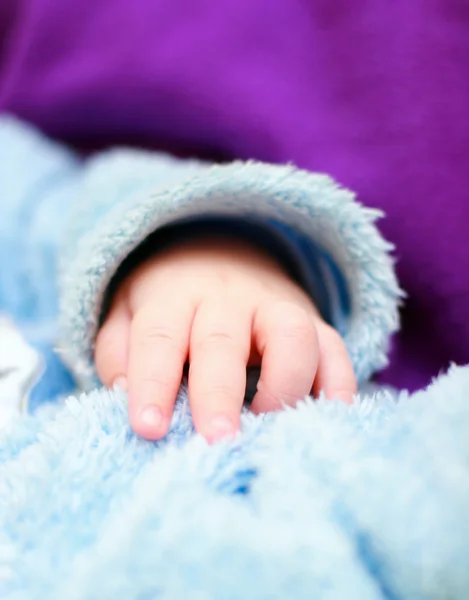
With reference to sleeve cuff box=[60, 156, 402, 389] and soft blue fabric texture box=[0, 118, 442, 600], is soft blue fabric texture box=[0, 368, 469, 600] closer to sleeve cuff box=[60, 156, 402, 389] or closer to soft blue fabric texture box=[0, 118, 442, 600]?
soft blue fabric texture box=[0, 118, 442, 600]

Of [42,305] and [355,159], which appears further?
[42,305]

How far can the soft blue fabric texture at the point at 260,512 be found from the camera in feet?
0.72

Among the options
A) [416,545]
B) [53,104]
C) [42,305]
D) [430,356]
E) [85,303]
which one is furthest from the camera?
[53,104]

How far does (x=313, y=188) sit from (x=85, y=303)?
18cm

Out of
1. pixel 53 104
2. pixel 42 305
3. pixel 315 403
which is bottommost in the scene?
pixel 42 305

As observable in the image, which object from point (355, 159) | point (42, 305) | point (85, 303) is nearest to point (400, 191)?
point (355, 159)

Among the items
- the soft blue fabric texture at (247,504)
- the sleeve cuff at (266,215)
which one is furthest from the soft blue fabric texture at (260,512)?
the sleeve cuff at (266,215)

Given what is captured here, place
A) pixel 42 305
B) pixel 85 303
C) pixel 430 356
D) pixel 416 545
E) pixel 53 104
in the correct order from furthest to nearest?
pixel 53 104, pixel 42 305, pixel 430 356, pixel 85 303, pixel 416 545

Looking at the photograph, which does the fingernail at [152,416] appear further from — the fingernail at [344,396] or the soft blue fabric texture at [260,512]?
the fingernail at [344,396]

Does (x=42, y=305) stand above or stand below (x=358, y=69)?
below

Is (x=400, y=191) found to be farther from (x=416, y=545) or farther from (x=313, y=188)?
(x=416, y=545)

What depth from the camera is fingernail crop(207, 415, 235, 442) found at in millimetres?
293

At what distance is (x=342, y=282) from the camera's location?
1.61 feet

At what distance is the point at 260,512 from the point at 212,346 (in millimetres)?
118
